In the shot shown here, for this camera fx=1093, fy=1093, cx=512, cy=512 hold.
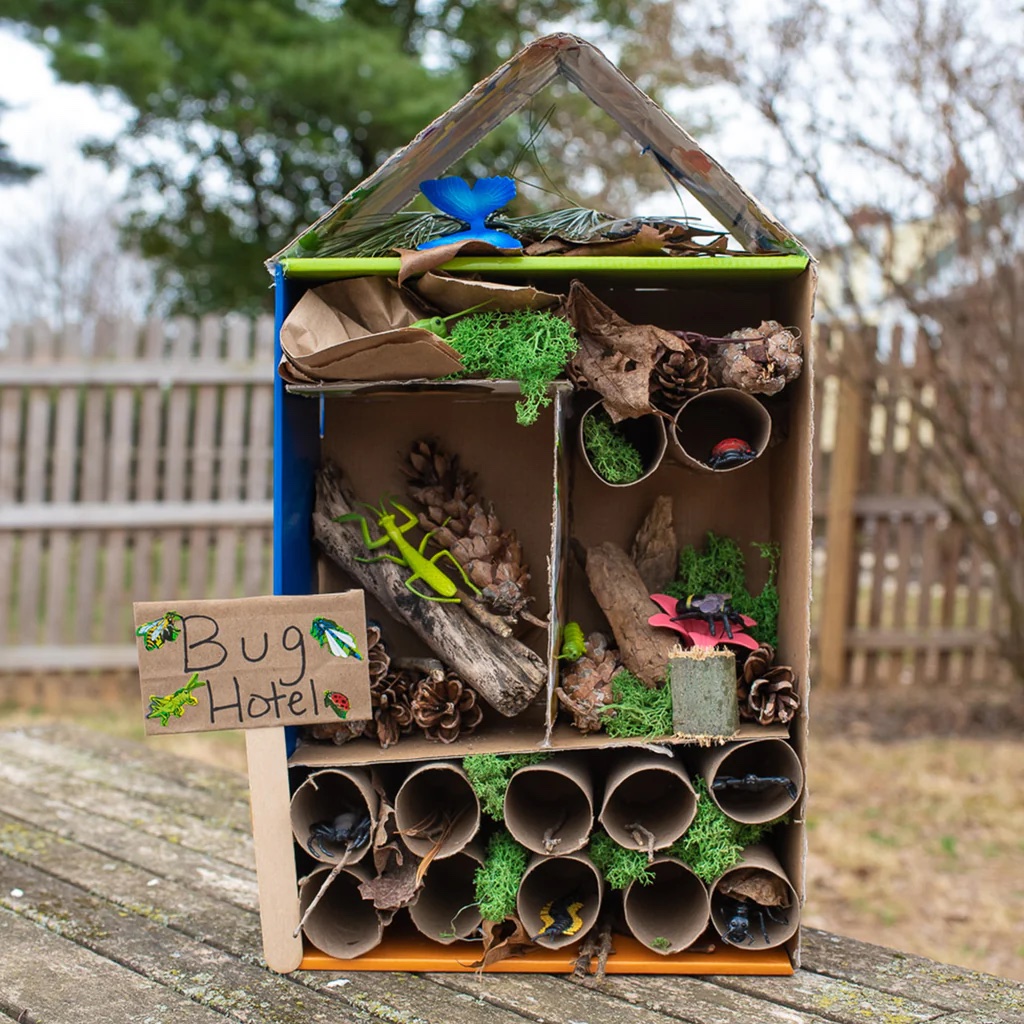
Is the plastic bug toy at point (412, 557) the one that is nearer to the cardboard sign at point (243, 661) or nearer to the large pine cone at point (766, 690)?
the cardboard sign at point (243, 661)

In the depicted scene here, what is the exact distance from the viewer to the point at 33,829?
2398 mm

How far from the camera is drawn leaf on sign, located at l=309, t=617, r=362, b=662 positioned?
5.63 feet

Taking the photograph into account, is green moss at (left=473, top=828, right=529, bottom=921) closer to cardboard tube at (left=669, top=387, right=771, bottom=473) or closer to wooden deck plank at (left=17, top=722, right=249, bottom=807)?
cardboard tube at (left=669, top=387, right=771, bottom=473)

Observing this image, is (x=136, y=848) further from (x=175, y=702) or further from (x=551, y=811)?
(x=551, y=811)

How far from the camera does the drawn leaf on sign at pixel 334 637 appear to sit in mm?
1716

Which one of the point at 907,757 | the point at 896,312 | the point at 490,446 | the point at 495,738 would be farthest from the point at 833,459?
the point at 495,738

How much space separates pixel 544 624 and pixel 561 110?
264 inches

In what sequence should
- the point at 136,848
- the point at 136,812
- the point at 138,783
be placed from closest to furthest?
the point at 136,848 < the point at 136,812 < the point at 138,783

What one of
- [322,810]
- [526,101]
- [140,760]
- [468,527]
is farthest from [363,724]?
[140,760]

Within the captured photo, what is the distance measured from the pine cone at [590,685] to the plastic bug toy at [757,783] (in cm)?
21

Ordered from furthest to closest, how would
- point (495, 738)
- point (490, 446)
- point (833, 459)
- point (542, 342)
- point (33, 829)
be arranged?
point (833, 459)
point (33, 829)
point (490, 446)
point (495, 738)
point (542, 342)

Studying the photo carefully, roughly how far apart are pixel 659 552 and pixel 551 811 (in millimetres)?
528

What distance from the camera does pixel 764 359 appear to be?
176cm

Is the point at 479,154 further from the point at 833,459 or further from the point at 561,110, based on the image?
the point at 833,459
